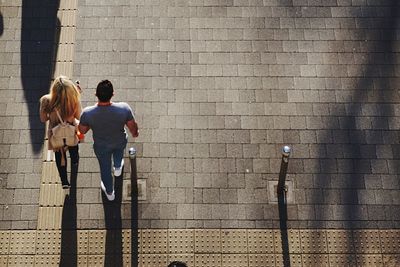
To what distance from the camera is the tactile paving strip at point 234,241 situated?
6.77 meters

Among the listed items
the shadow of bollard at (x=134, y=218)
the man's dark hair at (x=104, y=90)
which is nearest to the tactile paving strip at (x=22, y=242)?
the shadow of bollard at (x=134, y=218)

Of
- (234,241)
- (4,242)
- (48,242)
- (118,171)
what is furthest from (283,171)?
(4,242)

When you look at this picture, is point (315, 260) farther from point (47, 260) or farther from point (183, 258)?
point (47, 260)

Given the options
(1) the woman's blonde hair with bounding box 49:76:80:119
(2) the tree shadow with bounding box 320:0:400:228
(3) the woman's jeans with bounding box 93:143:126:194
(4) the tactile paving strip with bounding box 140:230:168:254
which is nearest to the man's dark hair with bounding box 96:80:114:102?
(1) the woman's blonde hair with bounding box 49:76:80:119

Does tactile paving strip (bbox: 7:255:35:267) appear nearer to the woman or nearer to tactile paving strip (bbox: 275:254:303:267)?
the woman

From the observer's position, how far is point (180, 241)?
6828mm

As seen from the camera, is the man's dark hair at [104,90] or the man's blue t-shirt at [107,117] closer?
the man's dark hair at [104,90]

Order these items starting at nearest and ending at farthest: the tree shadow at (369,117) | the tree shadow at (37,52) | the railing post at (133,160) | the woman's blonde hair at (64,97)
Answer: the woman's blonde hair at (64,97) < the railing post at (133,160) < the tree shadow at (369,117) < the tree shadow at (37,52)

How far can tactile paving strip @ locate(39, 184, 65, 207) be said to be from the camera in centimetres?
702

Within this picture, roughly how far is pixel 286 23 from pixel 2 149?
488 cm

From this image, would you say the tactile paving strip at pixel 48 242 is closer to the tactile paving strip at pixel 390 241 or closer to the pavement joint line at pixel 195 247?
the pavement joint line at pixel 195 247

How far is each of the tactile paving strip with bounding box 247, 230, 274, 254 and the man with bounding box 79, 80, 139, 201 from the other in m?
2.10

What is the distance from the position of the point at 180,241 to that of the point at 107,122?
2018 mm

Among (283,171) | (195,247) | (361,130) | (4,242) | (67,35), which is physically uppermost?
(67,35)
